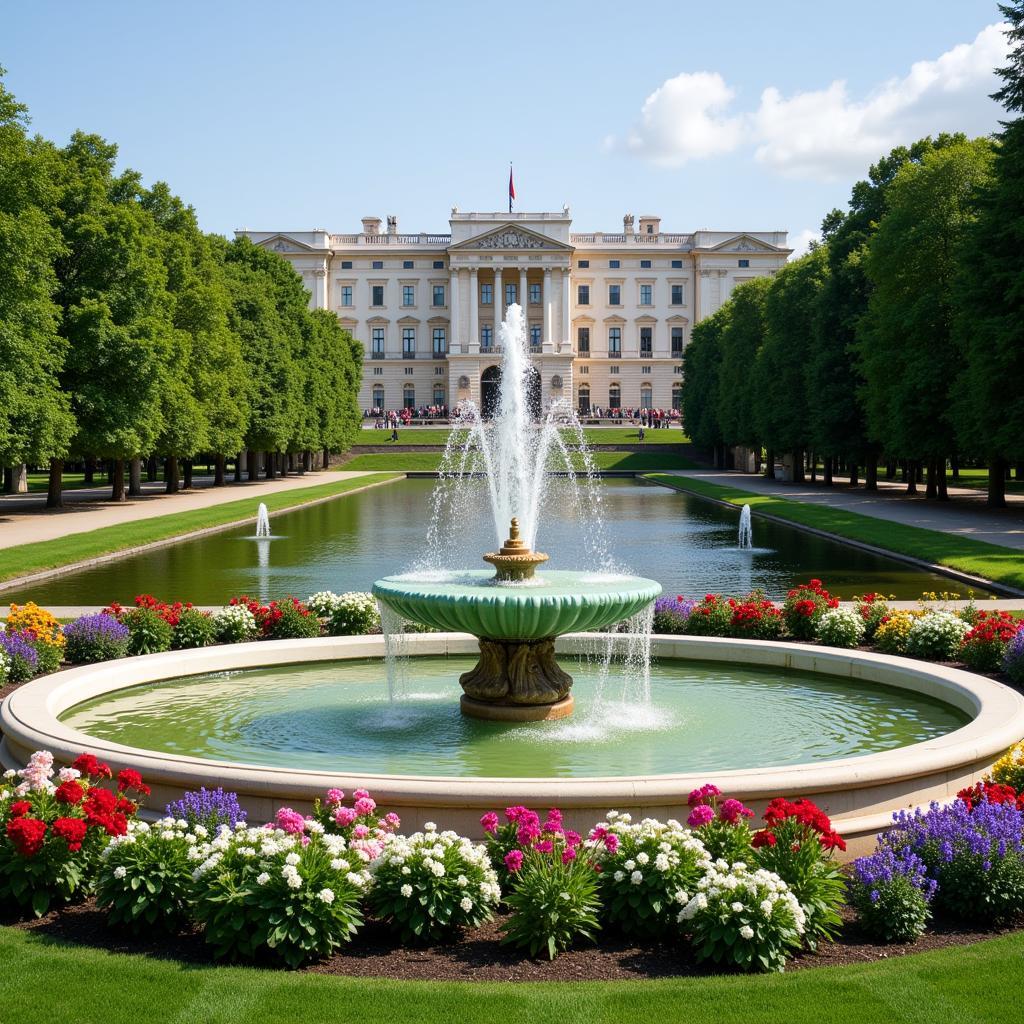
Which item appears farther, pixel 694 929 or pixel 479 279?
pixel 479 279

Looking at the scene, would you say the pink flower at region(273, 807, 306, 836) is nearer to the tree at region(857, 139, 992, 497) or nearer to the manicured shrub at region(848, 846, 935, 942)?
the manicured shrub at region(848, 846, 935, 942)

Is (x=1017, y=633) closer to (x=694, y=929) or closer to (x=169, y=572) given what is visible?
(x=694, y=929)

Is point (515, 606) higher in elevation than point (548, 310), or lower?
lower

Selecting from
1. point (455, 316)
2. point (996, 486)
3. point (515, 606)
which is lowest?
point (996, 486)

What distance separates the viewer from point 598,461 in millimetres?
74000

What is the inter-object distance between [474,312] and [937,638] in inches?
3921

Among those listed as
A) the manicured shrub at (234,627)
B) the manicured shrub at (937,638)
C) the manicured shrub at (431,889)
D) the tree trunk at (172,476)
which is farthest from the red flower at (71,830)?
the tree trunk at (172,476)

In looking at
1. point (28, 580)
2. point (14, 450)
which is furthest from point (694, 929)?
point (14, 450)

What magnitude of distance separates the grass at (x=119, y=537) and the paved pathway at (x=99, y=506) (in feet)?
2.07

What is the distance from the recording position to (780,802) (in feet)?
21.5

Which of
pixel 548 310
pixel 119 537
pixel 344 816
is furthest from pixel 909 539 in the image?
pixel 548 310

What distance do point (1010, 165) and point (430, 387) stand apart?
278ft

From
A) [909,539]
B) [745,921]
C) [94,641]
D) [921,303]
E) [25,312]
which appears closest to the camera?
[745,921]

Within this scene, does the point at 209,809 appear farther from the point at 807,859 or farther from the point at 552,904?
the point at 807,859
